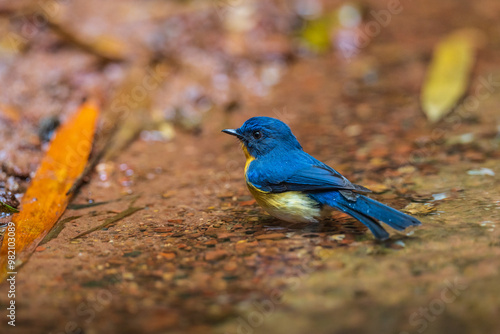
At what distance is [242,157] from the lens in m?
4.44

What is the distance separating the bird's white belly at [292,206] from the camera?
3010 mm

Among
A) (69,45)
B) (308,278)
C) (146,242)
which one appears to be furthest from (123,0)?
(308,278)

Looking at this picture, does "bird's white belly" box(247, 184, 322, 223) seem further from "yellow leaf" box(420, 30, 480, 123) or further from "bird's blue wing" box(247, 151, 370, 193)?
"yellow leaf" box(420, 30, 480, 123)

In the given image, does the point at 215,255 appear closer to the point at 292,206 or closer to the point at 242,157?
the point at 292,206

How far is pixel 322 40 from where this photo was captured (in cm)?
725

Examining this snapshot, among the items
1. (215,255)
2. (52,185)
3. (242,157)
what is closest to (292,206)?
(215,255)

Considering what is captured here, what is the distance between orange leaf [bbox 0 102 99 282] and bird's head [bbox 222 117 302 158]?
141 centimetres

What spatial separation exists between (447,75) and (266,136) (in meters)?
3.38

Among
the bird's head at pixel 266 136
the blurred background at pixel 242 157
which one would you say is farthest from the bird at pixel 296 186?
the blurred background at pixel 242 157

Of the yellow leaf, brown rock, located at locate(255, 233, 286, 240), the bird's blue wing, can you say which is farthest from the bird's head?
the yellow leaf

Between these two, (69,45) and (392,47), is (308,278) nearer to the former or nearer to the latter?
(69,45)

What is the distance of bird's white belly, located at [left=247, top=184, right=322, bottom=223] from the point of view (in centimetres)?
301

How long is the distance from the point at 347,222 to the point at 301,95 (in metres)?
3.20

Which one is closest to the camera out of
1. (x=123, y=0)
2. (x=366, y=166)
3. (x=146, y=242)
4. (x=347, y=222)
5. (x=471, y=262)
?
(x=471, y=262)
